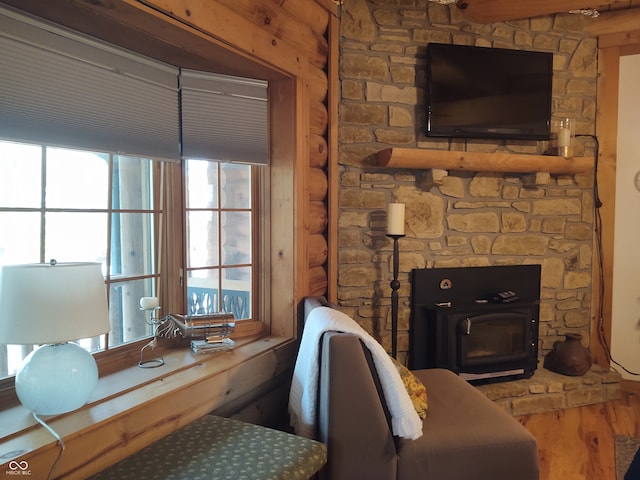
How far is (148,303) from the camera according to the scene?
2.06 metres

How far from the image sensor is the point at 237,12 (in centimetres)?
212

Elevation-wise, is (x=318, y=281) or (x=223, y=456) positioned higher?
(x=318, y=281)

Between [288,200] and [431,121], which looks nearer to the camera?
[288,200]

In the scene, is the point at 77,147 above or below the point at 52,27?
below

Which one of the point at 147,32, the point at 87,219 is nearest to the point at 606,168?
the point at 147,32

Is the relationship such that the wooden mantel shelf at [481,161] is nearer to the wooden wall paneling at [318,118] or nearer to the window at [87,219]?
the wooden wall paneling at [318,118]

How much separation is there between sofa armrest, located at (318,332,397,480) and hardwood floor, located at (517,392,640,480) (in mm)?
1198

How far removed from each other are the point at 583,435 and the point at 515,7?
2802mm

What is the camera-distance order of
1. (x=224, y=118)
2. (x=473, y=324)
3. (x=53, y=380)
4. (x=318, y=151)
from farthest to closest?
(x=473, y=324) → (x=318, y=151) → (x=224, y=118) → (x=53, y=380)

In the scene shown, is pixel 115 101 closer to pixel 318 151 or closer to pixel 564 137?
pixel 318 151

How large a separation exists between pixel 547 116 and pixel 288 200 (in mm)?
2091

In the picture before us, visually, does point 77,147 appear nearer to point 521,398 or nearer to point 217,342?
point 217,342

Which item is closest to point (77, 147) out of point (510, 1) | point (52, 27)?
point (52, 27)

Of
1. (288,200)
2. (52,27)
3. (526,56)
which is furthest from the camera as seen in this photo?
(526,56)
